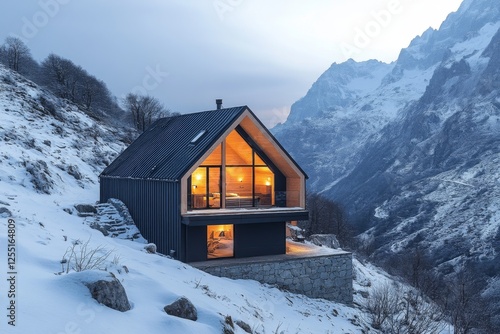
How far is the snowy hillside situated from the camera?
7.85 meters

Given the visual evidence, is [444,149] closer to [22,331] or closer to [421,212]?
[421,212]

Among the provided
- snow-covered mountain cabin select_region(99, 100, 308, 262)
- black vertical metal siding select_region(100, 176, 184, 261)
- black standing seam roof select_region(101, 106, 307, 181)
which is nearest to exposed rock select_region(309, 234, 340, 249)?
snow-covered mountain cabin select_region(99, 100, 308, 262)

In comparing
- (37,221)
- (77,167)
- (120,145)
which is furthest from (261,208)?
(120,145)

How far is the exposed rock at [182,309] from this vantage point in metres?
9.40

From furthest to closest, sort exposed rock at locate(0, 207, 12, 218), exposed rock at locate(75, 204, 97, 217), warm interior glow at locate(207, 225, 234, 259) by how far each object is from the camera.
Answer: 1. exposed rock at locate(75, 204, 97, 217)
2. warm interior glow at locate(207, 225, 234, 259)
3. exposed rock at locate(0, 207, 12, 218)

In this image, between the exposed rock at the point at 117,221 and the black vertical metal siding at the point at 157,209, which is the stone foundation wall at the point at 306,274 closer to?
the black vertical metal siding at the point at 157,209

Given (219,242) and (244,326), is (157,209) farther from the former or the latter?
(244,326)

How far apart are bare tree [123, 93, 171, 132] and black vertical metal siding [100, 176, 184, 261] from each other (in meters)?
39.4

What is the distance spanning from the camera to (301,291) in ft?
66.7

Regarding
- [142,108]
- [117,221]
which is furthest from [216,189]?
[142,108]

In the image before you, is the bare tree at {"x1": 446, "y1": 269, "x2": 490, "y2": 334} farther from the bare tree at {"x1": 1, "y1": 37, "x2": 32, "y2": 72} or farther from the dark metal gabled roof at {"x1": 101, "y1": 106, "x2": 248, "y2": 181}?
the bare tree at {"x1": 1, "y1": 37, "x2": 32, "y2": 72}

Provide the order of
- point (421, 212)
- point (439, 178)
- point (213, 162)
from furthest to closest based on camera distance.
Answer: point (439, 178) < point (421, 212) < point (213, 162)

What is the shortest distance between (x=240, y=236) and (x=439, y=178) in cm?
12195

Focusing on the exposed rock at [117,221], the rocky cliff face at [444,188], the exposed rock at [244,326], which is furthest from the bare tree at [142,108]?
the exposed rock at [244,326]
